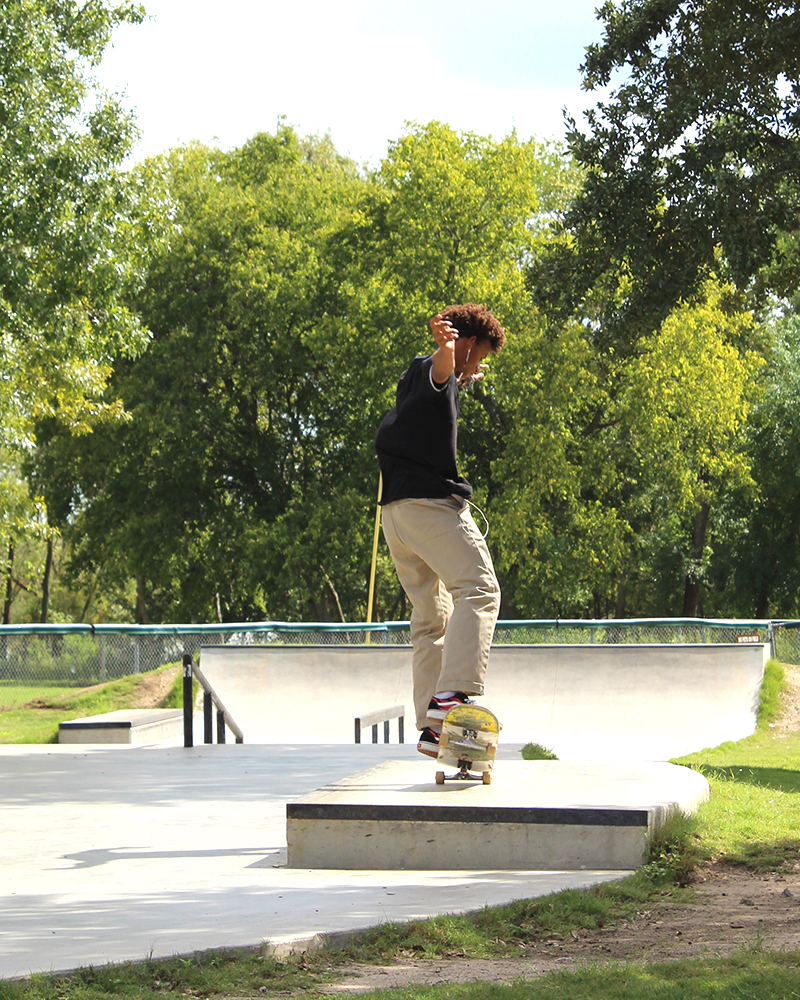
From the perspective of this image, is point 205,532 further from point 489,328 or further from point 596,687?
point 489,328

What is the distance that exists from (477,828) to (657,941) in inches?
41.5

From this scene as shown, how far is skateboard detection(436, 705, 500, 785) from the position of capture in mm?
4621

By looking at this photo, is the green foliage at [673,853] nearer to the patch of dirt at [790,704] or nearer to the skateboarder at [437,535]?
the skateboarder at [437,535]

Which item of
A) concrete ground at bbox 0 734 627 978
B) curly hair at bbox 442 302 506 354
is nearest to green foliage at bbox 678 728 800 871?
concrete ground at bbox 0 734 627 978

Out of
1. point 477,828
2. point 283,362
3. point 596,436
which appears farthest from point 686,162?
point 283,362

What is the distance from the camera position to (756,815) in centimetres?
529

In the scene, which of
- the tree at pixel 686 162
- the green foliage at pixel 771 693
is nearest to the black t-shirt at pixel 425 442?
the tree at pixel 686 162

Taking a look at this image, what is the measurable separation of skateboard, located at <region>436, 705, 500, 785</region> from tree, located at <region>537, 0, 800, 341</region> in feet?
34.3

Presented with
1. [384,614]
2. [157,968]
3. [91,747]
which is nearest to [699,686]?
[91,747]

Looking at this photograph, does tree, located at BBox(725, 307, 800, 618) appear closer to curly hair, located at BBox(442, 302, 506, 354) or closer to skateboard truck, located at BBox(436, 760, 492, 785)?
curly hair, located at BBox(442, 302, 506, 354)

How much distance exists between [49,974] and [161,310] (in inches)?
1444

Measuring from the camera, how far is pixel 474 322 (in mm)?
5121

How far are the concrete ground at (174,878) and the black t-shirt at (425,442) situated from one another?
65.1 inches

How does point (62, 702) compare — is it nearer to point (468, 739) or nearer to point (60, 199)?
point (60, 199)
